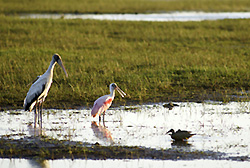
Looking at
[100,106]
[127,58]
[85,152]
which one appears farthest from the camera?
[127,58]

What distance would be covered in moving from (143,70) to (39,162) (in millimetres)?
8181

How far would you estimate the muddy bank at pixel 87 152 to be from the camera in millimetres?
6601

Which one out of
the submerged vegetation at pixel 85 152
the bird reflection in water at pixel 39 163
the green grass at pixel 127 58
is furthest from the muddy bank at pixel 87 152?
the green grass at pixel 127 58

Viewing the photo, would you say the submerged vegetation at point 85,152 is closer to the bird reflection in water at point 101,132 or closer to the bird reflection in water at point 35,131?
the bird reflection in water at point 101,132

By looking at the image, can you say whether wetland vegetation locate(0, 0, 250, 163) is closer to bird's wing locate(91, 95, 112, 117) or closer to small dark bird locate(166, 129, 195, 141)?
small dark bird locate(166, 129, 195, 141)

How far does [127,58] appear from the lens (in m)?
16.2

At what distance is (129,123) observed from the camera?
28.9 feet

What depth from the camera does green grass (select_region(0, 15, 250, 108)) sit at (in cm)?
1189

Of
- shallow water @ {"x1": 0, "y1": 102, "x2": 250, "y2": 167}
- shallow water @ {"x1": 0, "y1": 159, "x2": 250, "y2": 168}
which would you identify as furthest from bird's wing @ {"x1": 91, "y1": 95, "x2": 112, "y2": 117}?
shallow water @ {"x1": 0, "y1": 159, "x2": 250, "y2": 168}

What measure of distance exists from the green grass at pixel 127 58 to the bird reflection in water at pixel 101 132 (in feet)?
6.86

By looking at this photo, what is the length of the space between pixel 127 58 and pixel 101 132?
27.2 feet

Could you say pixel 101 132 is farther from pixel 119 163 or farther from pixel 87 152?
pixel 119 163

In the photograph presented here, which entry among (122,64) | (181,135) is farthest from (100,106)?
(122,64)

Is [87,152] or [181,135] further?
[181,135]
